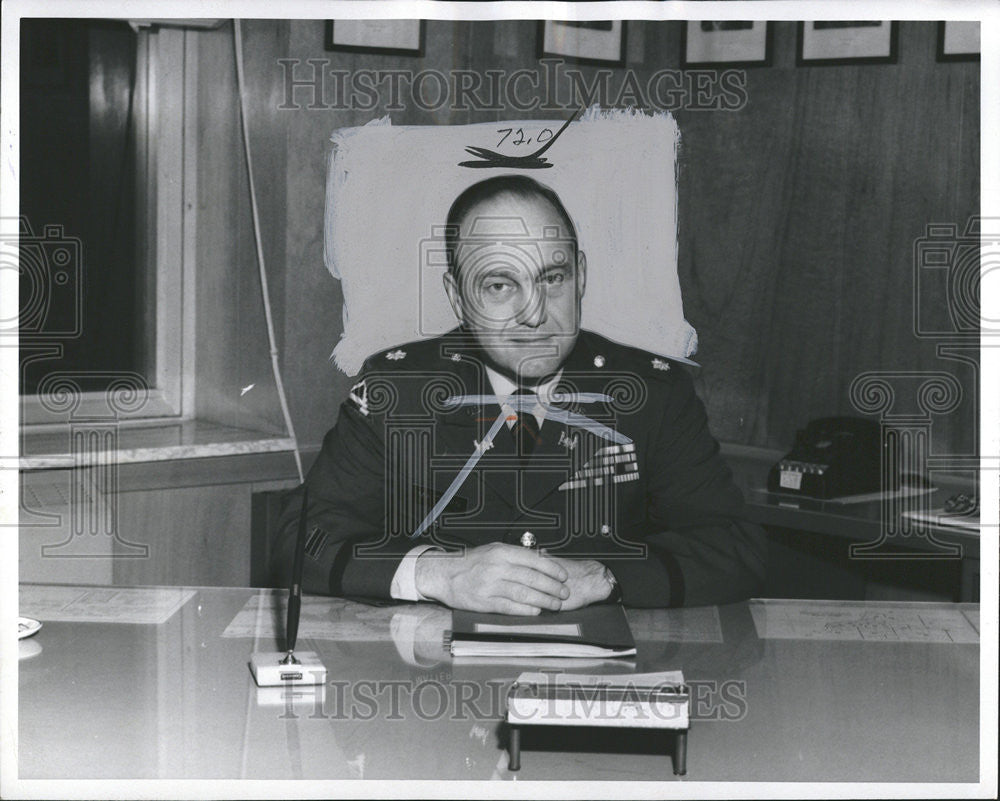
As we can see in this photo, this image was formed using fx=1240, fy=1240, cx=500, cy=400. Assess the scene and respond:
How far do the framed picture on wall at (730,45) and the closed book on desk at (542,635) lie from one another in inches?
38.2

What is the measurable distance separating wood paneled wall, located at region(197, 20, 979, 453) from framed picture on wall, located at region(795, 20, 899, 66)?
0.08ft

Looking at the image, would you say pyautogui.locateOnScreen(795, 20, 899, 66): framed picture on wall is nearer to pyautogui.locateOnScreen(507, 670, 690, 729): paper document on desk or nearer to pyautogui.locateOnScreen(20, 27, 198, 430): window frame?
pyautogui.locateOnScreen(20, 27, 198, 430): window frame

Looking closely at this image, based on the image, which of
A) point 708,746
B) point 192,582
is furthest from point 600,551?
point 192,582

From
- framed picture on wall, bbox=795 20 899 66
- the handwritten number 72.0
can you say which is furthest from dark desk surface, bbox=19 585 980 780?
framed picture on wall, bbox=795 20 899 66

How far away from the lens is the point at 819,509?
2404 mm

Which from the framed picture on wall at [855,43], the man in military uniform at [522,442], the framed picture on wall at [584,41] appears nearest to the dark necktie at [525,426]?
the man in military uniform at [522,442]

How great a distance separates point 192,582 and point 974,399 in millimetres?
1457

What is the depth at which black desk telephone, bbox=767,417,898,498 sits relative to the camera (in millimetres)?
2352

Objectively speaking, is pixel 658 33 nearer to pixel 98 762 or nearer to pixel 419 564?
pixel 419 564

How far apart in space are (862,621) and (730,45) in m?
1.01

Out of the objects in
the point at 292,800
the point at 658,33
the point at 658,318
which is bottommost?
the point at 292,800

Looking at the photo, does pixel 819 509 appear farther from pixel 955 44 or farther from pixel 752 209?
pixel 955 44

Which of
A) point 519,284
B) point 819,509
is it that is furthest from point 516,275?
point 819,509

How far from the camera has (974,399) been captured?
222 cm
